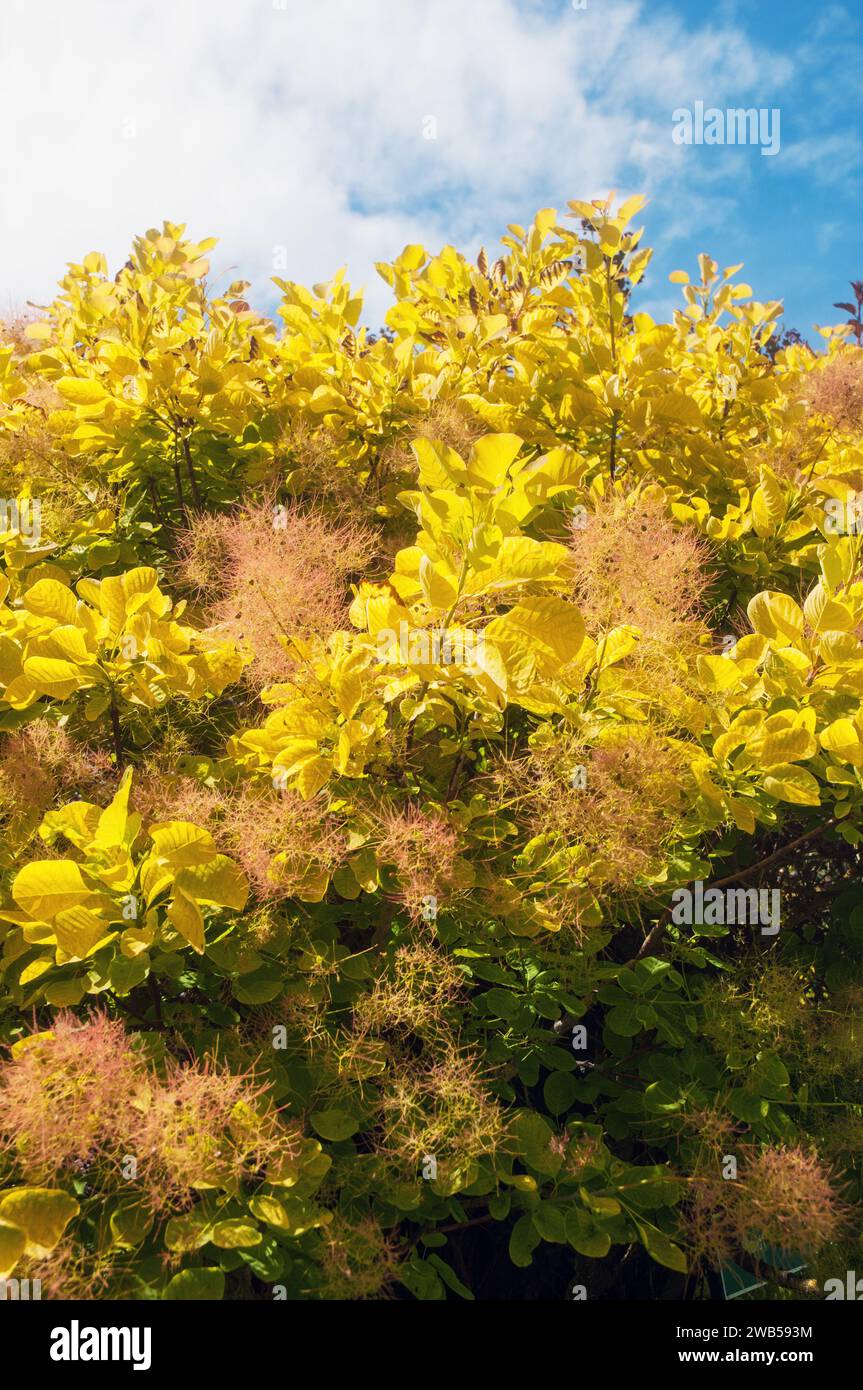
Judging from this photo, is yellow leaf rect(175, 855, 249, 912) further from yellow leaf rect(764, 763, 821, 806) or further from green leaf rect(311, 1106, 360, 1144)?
yellow leaf rect(764, 763, 821, 806)

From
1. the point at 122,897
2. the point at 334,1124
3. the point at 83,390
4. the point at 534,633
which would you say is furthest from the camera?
the point at 83,390

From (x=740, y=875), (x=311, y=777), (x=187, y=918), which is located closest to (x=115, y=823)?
(x=187, y=918)

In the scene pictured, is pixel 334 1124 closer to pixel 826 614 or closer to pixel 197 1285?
pixel 197 1285

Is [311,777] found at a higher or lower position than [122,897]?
higher

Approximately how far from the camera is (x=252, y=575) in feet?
8.46

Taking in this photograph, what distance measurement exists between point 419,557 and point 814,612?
908 mm

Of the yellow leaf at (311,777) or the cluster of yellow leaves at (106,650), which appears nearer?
the yellow leaf at (311,777)

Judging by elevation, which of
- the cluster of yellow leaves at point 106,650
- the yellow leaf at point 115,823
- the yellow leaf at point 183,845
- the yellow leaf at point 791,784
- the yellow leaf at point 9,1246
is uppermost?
the cluster of yellow leaves at point 106,650

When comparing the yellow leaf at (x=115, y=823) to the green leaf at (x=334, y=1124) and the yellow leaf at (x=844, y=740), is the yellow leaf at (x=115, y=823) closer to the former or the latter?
the green leaf at (x=334, y=1124)

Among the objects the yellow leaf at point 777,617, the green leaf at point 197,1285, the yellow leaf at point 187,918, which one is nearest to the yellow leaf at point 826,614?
the yellow leaf at point 777,617

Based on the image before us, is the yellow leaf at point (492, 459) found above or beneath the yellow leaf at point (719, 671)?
above

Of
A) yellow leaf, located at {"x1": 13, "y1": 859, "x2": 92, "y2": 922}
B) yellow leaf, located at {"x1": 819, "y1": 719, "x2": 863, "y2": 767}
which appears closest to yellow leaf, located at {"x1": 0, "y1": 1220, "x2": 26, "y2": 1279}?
yellow leaf, located at {"x1": 13, "y1": 859, "x2": 92, "y2": 922}

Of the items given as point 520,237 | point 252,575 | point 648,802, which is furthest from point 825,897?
point 520,237

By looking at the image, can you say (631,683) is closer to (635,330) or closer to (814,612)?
(814,612)
